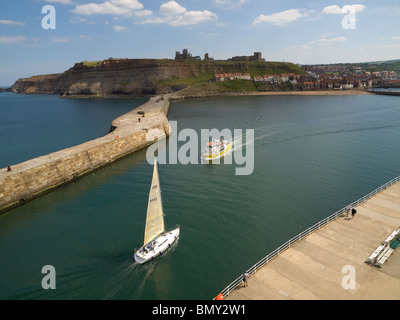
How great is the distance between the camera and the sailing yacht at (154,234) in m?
18.7

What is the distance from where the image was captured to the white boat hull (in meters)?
19.3

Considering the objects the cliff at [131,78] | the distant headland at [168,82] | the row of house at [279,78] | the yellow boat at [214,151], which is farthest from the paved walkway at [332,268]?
the row of house at [279,78]

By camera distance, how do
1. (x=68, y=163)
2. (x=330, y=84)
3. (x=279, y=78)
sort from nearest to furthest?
(x=68, y=163) → (x=330, y=84) → (x=279, y=78)

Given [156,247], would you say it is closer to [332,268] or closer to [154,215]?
[154,215]

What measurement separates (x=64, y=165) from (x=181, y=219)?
21.6m

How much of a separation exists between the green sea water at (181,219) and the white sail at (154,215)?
2150 millimetres

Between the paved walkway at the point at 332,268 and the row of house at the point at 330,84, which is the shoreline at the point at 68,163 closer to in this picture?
the paved walkway at the point at 332,268

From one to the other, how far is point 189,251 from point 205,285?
3.92 meters

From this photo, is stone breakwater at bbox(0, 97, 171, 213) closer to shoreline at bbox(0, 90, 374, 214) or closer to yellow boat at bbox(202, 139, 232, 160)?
shoreline at bbox(0, 90, 374, 214)

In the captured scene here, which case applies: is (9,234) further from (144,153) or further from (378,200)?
(378,200)

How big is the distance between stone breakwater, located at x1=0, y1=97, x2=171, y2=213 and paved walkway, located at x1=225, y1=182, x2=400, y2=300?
2891 cm

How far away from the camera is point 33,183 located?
32.0m

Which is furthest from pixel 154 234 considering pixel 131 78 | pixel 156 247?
pixel 131 78

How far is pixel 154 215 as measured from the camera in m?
19.6
